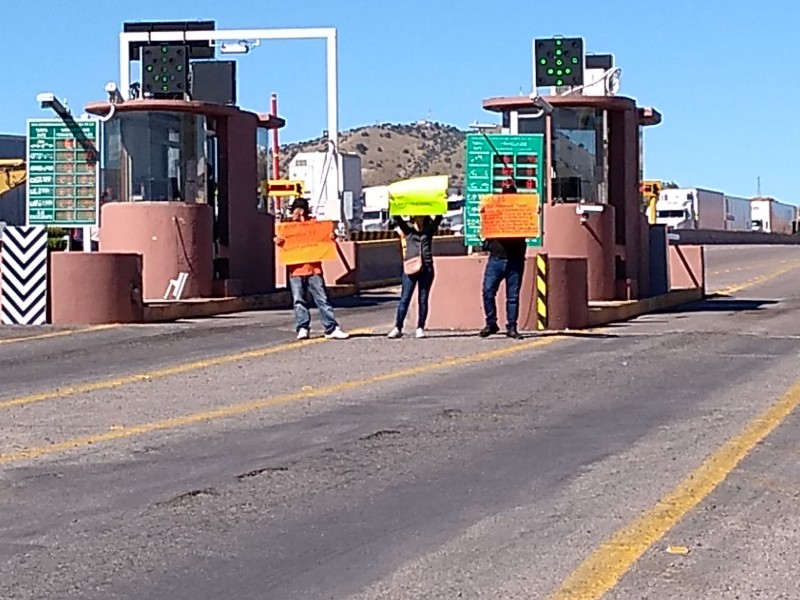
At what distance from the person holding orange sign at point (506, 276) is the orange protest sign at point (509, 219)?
0.33ft

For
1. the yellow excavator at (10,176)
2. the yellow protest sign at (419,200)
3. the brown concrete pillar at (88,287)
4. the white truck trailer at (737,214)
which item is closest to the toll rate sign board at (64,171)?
the brown concrete pillar at (88,287)

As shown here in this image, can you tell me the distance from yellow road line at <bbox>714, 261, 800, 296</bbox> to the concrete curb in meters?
2.48

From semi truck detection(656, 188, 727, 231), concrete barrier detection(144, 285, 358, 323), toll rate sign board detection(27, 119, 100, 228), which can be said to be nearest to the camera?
concrete barrier detection(144, 285, 358, 323)

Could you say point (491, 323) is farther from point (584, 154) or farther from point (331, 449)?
point (331, 449)

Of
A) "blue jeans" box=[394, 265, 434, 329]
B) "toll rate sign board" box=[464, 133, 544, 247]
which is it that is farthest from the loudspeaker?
"blue jeans" box=[394, 265, 434, 329]

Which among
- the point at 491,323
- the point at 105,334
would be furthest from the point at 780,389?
the point at 105,334

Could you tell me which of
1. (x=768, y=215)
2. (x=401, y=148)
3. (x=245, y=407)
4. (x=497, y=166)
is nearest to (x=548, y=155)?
(x=497, y=166)

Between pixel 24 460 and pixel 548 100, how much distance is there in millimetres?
14419

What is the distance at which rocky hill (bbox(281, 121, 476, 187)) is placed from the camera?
5620 inches

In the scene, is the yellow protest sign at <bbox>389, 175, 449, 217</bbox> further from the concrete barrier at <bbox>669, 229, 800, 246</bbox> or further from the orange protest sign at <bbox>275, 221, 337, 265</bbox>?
the concrete barrier at <bbox>669, 229, 800, 246</bbox>

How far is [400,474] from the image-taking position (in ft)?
31.2

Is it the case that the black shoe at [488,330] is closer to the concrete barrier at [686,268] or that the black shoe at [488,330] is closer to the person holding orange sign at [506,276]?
the person holding orange sign at [506,276]

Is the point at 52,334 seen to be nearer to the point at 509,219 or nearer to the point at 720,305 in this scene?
the point at 509,219

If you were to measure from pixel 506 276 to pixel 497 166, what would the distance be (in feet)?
11.2
